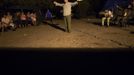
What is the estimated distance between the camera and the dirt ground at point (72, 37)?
14.7 meters

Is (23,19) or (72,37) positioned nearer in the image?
(72,37)

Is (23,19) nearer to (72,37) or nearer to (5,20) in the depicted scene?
(5,20)

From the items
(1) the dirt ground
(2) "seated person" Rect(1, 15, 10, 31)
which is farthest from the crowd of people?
(1) the dirt ground

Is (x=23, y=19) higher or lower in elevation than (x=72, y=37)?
higher

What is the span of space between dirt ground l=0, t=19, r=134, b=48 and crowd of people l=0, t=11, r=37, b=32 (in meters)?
0.51

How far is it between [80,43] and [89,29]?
4.58m

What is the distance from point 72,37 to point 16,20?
535 centimetres

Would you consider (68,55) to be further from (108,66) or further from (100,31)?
(100,31)

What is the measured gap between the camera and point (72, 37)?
54.9ft

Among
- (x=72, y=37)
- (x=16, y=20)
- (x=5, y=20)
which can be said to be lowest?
(x=72, y=37)

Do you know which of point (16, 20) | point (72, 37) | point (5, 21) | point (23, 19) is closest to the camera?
point (72, 37)

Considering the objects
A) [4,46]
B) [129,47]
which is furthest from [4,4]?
[129,47]

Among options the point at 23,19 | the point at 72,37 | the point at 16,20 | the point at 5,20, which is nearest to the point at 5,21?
the point at 5,20

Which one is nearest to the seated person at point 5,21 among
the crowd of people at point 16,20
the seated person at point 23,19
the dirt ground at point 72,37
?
the crowd of people at point 16,20
